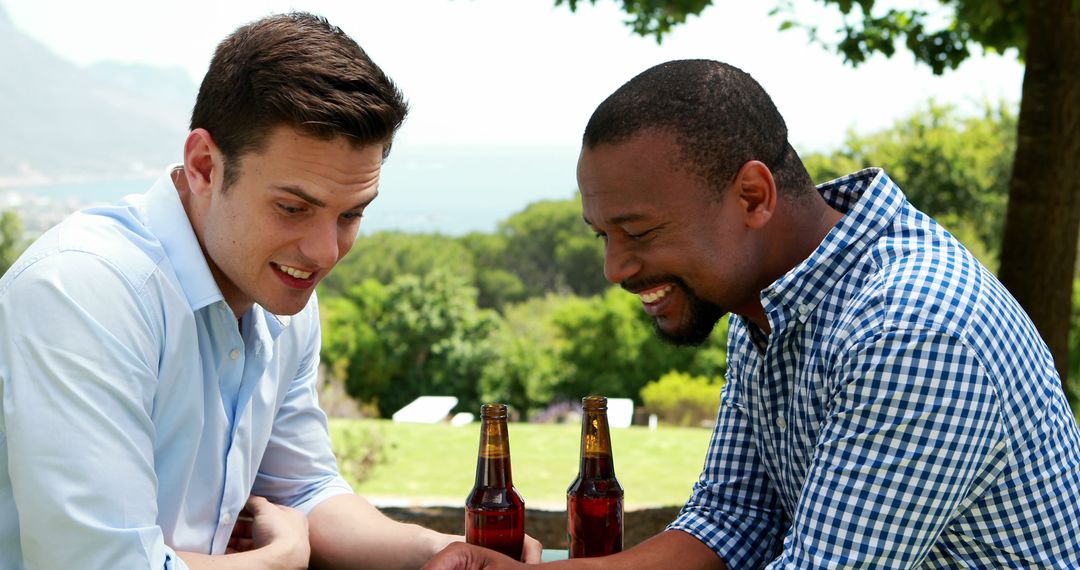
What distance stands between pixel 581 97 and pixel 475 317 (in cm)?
1652

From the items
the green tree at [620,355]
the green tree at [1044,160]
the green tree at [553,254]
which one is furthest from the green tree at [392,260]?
the green tree at [1044,160]

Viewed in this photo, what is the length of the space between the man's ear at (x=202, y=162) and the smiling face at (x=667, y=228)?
0.67 meters

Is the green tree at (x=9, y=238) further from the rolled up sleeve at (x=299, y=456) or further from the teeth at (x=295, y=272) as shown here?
the teeth at (x=295, y=272)

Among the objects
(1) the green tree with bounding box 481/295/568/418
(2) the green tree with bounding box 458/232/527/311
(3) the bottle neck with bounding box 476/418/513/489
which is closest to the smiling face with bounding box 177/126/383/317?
(3) the bottle neck with bounding box 476/418/513/489

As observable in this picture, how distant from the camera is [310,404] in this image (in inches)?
101

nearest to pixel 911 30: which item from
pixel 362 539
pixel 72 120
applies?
pixel 362 539

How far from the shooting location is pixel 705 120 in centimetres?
200

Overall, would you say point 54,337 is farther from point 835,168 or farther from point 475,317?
point 835,168

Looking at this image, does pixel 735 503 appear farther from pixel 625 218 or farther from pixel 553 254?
pixel 553 254

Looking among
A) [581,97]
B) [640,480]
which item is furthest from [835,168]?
[640,480]

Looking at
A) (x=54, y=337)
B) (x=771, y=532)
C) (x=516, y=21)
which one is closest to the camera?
(x=54, y=337)

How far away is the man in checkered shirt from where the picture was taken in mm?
1686

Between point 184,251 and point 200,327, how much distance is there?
0.16 meters

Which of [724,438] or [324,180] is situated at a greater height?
[324,180]
